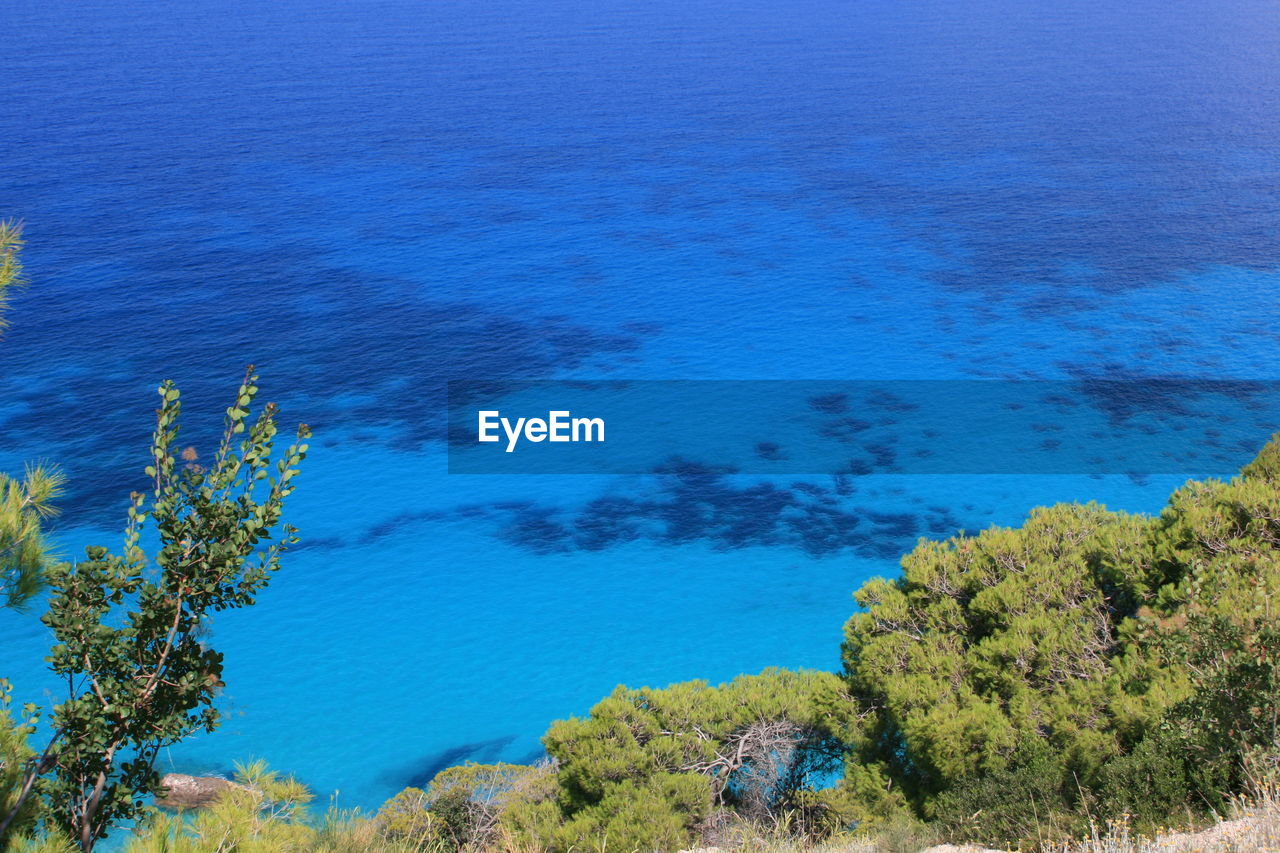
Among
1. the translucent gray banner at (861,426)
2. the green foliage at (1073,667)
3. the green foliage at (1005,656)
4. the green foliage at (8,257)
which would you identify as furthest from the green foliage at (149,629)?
the translucent gray banner at (861,426)

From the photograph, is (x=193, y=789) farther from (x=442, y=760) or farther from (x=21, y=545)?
(x=21, y=545)

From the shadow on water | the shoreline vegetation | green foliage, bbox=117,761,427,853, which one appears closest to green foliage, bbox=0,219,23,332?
the shoreline vegetation

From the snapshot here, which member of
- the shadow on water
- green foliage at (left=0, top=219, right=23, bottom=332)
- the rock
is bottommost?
the shadow on water

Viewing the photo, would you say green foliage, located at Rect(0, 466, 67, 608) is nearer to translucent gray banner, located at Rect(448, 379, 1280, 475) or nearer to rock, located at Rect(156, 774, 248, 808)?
rock, located at Rect(156, 774, 248, 808)

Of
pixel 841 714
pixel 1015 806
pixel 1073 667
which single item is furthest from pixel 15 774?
pixel 1073 667

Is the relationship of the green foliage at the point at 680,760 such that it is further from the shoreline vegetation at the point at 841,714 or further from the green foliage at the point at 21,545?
the green foliage at the point at 21,545

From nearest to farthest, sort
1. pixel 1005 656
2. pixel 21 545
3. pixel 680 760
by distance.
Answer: pixel 21 545, pixel 1005 656, pixel 680 760
